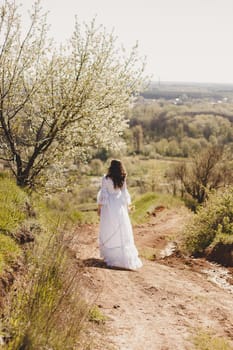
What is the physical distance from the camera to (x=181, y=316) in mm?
7520

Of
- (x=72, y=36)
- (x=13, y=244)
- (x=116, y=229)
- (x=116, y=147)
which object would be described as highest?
(x=72, y=36)

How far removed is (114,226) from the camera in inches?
438

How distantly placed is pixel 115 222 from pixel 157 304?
3.41 m

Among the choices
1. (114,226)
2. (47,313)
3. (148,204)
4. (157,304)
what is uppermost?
(47,313)

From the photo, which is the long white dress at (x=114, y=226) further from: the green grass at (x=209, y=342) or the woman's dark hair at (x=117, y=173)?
the green grass at (x=209, y=342)

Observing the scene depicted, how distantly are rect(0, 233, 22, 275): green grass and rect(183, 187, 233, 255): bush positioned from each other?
806 centimetres

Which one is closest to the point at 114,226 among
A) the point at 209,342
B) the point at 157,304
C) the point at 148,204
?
the point at 157,304

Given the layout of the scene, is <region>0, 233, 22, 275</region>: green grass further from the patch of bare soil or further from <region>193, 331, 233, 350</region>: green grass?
<region>193, 331, 233, 350</region>: green grass

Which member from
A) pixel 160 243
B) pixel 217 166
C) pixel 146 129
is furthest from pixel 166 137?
pixel 160 243

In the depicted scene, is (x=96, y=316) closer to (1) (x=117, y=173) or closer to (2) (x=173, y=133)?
(1) (x=117, y=173)

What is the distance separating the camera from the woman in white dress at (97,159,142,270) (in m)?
10.8

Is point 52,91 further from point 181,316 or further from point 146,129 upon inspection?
point 146,129

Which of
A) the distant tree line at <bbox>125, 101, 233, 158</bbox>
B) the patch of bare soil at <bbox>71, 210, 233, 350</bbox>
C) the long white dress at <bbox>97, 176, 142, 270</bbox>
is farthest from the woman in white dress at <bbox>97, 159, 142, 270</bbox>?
the distant tree line at <bbox>125, 101, 233, 158</bbox>

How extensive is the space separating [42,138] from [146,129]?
152 m
